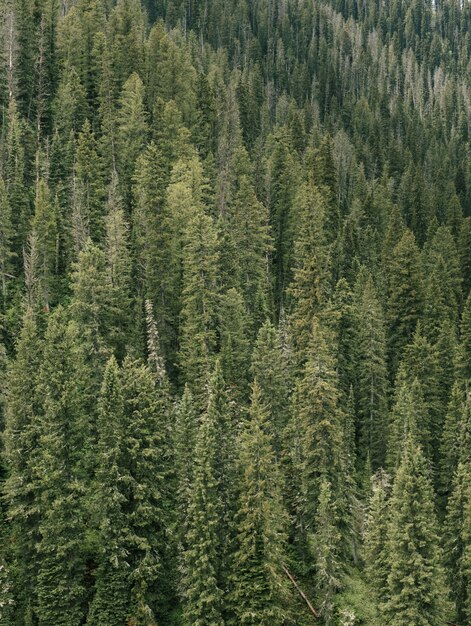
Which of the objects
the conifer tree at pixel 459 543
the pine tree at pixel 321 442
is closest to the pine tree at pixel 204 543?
the pine tree at pixel 321 442

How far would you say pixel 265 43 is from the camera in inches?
7087

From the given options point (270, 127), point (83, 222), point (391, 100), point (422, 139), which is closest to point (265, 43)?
point (391, 100)

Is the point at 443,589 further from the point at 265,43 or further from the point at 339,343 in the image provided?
the point at 265,43

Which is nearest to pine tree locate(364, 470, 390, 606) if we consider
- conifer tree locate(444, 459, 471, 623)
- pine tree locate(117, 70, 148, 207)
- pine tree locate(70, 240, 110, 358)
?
conifer tree locate(444, 459, 471, 623)

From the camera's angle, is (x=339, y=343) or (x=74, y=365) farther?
(x=339, y=343)

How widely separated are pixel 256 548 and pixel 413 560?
877 centimetres

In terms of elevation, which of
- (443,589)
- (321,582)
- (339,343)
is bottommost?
(321,582)

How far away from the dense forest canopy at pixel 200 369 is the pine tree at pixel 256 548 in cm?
15

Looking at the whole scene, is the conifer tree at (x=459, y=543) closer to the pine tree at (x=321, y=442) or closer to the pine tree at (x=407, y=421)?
the pine tree at (x=407, y=421)

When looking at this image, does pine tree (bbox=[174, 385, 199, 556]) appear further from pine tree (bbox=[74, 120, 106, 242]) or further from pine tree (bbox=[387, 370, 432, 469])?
pine tree (bbox=[74, 120, 106, 242])

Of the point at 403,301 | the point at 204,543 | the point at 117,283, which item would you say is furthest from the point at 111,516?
the point at 403,301

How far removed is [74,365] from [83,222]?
26.0 metres

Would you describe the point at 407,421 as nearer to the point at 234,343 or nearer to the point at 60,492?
the point at 234,343

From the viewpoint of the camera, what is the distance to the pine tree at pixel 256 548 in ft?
127
